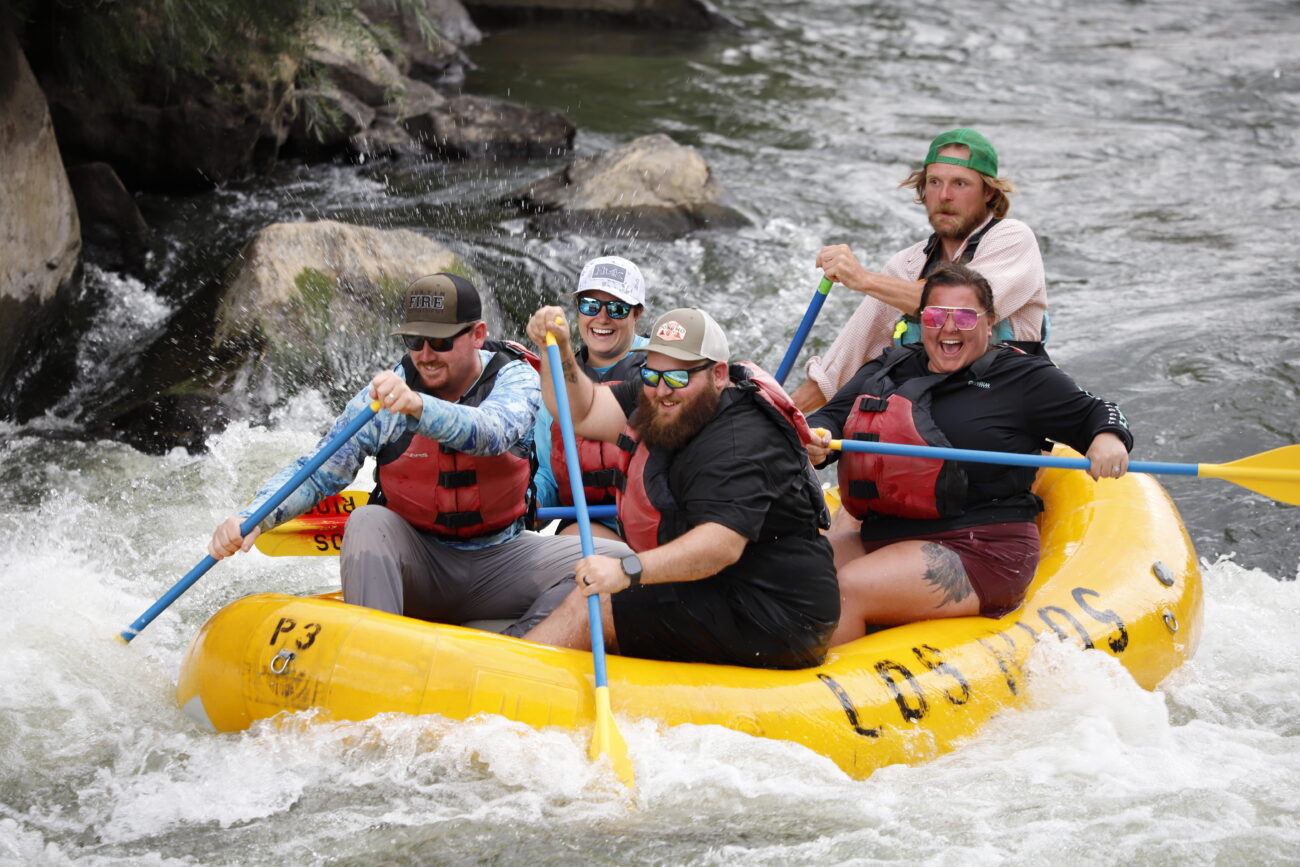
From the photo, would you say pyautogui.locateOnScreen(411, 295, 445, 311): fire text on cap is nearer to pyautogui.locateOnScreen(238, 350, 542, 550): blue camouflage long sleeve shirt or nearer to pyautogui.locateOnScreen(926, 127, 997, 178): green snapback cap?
pyautogui.locateOnScreen(238, 350, 542, 550): blue camouflage long sleeve shirt

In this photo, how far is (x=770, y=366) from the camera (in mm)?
7465

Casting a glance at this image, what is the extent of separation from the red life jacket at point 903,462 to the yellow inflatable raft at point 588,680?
1.20 feet

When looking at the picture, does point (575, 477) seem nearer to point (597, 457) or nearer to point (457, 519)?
point (457, 519)

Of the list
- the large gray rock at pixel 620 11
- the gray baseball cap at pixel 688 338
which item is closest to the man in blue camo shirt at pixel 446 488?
the gray baseball cap at pixel 688 338

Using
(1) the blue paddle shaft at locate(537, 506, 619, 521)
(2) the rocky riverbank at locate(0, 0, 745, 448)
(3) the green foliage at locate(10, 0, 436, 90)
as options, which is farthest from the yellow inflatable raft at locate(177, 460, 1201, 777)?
(3) the green foliage at locate(10, 0, 436, 90)

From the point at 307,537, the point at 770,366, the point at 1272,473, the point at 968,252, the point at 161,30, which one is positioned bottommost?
the point at 770,366

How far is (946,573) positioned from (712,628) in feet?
2.64

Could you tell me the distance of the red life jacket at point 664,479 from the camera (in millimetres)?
3465

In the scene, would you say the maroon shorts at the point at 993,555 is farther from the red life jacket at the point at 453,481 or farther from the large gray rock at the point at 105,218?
the large gray rock at the point at 105,218

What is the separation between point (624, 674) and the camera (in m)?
3.61

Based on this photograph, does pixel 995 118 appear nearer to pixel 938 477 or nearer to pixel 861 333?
pixel 861 333

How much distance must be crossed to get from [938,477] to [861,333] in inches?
35.7

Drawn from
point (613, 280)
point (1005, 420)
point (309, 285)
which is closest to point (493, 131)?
point (309, 285)

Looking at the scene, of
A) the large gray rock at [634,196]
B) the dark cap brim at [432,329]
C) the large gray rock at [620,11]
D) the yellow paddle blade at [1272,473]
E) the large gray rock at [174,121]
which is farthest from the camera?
the large gray rock at [620,11]
